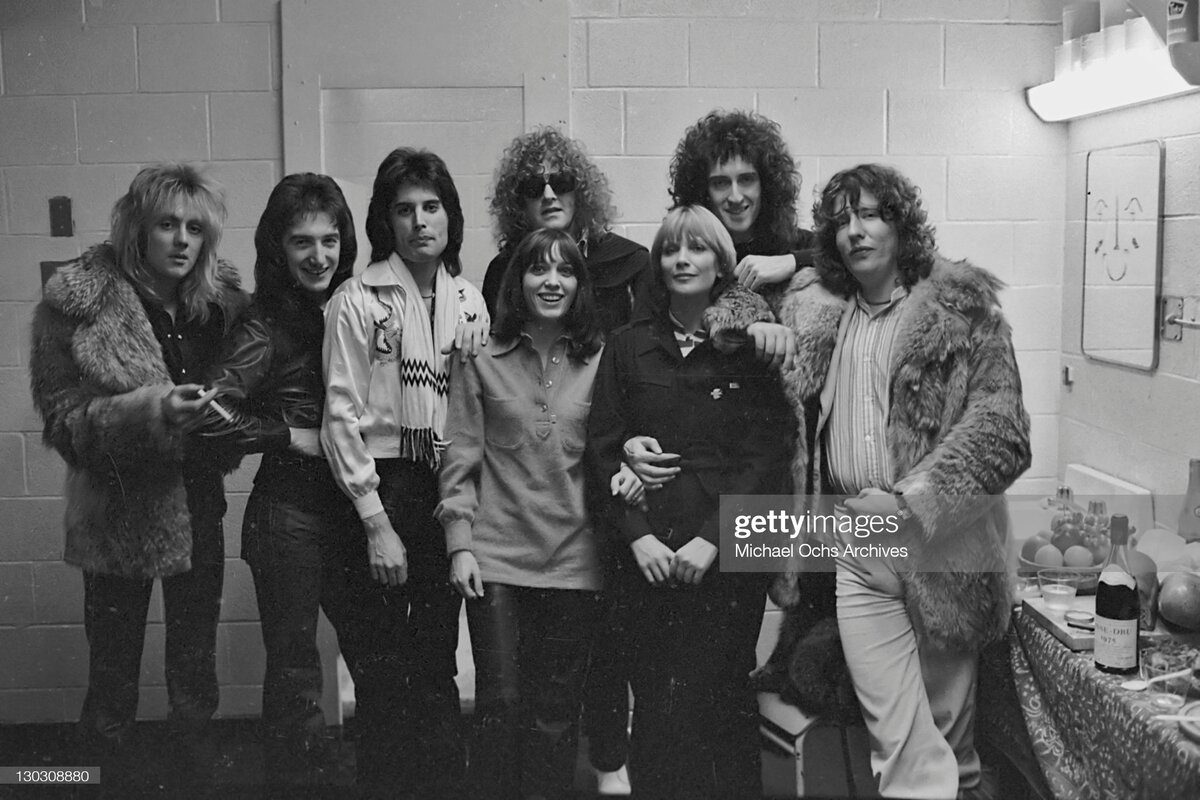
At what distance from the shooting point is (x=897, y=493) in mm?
1733

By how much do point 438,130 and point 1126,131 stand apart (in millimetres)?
1165

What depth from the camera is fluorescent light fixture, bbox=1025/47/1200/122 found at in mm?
1657

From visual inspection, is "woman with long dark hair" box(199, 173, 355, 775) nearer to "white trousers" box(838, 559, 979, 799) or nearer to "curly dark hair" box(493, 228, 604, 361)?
"curly dark hair" box(493, 228, 604, 361)

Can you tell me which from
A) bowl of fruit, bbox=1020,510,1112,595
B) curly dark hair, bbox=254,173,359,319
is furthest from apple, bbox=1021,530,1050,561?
curly dark hair, bbox=254,173,359,319

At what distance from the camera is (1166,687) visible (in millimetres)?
1528

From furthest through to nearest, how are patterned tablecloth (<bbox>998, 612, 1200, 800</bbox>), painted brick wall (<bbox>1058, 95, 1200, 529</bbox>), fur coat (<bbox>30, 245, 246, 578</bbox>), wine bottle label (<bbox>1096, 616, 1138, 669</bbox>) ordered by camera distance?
fur coat (<bbox>30, 245, 246, 578</bbox>) < painted brick wall (<bbox>1058, 95, 1200, 529</bbox>) < wine bottle label (<bbox>1096, 616, 1138, 669</bbox>) < patterned tablecloth (<bbox>998, 612, 1200, 800</bbox>)

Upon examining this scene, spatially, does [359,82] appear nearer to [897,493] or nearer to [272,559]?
[272,559]

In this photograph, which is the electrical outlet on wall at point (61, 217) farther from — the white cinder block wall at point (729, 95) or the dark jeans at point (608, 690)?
the dark jeans at point (608, 690)

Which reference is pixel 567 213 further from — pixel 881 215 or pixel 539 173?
pixel 881 215

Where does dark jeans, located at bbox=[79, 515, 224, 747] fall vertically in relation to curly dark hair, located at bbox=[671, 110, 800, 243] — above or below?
below


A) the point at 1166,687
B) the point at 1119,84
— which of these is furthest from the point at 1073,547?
the point at 1119,84

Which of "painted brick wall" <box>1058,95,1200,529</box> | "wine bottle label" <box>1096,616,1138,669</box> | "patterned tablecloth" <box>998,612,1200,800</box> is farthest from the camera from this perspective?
"painted brick wall" <box>1058,95,1200,529</box>

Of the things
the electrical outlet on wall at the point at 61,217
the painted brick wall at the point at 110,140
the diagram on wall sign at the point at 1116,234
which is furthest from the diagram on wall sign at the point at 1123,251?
the electrical outlet on wall at the point at 61,217

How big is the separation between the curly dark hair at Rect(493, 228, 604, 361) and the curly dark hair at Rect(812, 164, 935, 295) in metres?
0.41
